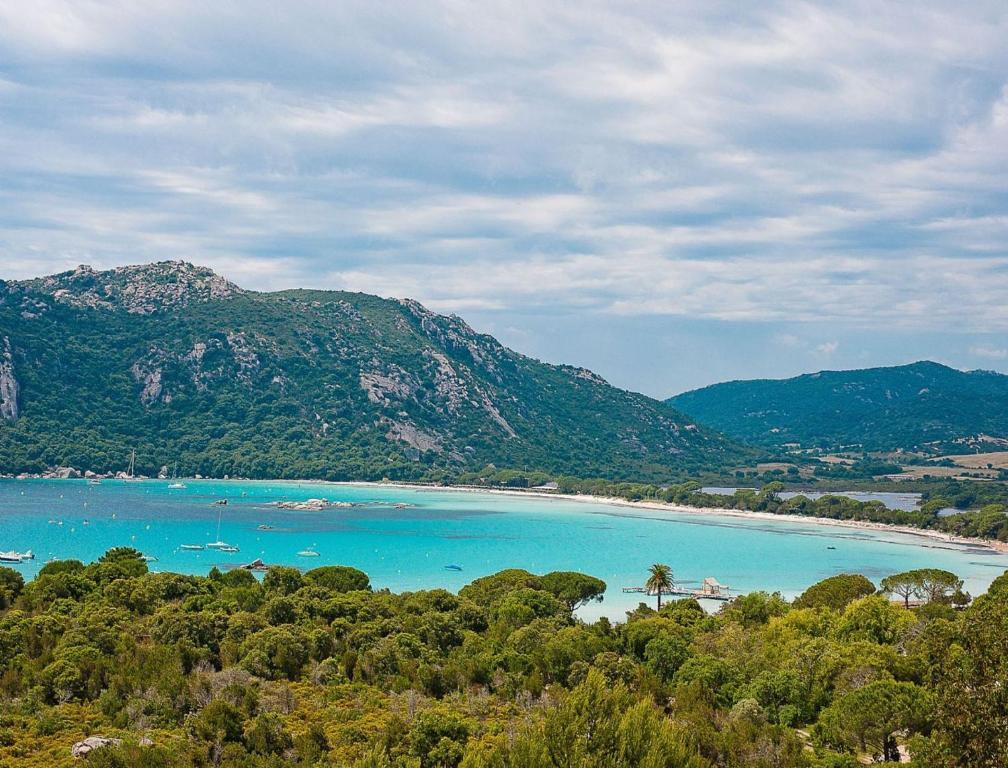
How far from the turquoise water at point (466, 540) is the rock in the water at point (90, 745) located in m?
33.5

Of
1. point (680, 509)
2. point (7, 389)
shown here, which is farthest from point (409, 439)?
point (7, 389)

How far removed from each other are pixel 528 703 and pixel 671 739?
995 centimetres

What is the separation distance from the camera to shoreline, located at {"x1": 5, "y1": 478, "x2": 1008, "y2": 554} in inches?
4092

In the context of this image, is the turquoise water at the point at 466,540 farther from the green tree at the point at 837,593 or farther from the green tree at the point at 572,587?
the green tree at the point at 837,593

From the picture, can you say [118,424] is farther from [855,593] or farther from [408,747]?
[408,747]

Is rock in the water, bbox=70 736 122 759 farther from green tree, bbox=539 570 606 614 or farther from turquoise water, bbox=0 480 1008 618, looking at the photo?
turquoise water, bbox=0 480 1008 618

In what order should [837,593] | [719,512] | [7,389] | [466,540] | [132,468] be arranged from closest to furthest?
1. [837,593]
2. [466,540]
3. [719,512]
4. [132,468]
5. [7,389]

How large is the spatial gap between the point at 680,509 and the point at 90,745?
125 m

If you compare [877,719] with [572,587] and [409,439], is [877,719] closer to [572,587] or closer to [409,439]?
[572,587]

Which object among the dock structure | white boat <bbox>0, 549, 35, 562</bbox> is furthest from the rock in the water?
white boat <bbox>0, 549, 35, 562</bbox>

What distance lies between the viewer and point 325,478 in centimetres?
17650

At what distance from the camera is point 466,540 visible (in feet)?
302

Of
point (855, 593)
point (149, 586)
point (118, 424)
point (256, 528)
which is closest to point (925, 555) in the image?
point (855, 593)

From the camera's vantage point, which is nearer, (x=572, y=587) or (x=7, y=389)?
(x=572, y=587)
